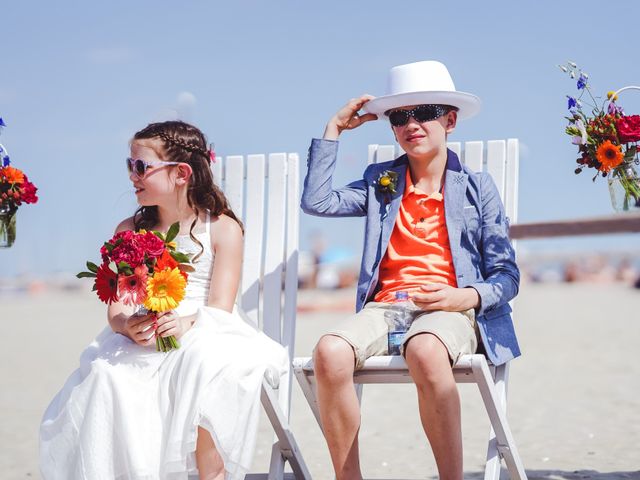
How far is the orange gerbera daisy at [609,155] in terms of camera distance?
387cm

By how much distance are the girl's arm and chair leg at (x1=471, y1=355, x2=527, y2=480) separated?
111 centimetres

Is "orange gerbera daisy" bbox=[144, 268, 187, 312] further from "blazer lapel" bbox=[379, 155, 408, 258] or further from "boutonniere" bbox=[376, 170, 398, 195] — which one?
"boutonniere" bbox=[376, 170, 398, 195]

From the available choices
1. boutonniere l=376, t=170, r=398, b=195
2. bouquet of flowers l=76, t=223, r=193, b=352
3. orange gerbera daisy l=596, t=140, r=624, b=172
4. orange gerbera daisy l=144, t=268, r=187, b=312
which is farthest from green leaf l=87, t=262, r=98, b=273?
orange gerbera daisy l=596, t=140, r=624, b=172

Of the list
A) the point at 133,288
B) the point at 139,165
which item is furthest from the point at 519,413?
the point at 133,288

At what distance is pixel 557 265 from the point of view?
48.8 meters

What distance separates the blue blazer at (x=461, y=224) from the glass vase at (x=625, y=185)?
0.47 m

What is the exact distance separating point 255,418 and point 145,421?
16.0 inches

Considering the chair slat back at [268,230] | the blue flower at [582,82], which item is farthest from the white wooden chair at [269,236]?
the blue flower at [582,82]

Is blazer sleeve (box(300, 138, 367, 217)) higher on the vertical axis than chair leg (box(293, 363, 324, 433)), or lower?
higher

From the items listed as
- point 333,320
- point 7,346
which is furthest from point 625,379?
point 333,320

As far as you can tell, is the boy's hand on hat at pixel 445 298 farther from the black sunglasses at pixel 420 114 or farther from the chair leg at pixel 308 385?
the black sunglasses at pixel 420 114

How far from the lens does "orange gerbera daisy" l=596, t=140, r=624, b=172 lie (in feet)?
12.7

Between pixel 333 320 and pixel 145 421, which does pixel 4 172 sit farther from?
pixel 333 320

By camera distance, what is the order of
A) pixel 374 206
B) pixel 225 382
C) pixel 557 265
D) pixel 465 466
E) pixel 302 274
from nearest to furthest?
pixel 225 382
pixel 374 206
pixel 465 466
pixel 302 274
pixel 557 265
